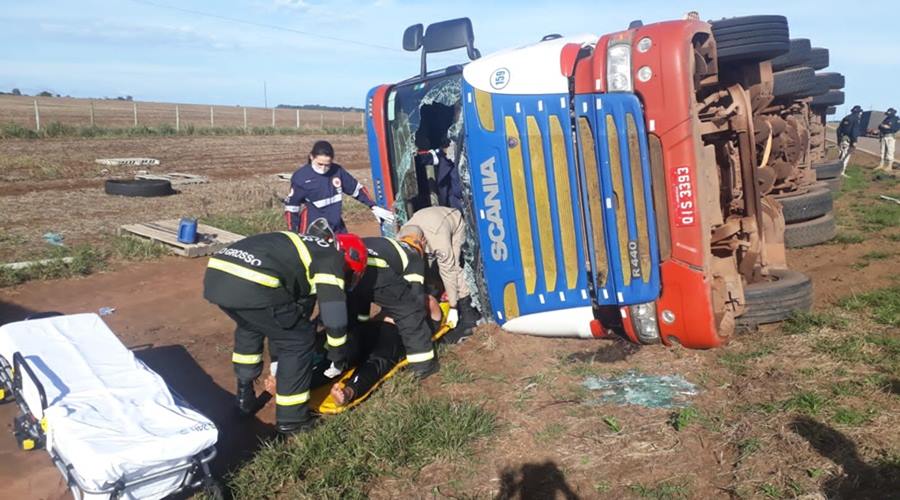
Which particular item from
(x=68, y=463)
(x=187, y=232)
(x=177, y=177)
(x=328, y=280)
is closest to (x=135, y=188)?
(x=177, y=177)

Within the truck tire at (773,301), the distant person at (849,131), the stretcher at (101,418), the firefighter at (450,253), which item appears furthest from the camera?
the distant person at (849,131)

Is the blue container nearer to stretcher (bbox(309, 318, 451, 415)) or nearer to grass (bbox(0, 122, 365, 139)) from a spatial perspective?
stretcher (bbox(309, 318, 451, 415))

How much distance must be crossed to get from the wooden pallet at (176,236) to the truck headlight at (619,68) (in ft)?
18.2

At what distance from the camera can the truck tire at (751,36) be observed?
4.79m

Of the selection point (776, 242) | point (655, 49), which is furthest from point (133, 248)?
point (776, 242)

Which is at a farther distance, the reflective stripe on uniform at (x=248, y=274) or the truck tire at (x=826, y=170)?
the truck tire at (x=826, y=170)

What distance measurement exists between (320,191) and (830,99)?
10856mm

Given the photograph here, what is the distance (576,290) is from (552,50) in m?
1.62

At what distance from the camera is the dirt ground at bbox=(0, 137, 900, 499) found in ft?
10.8

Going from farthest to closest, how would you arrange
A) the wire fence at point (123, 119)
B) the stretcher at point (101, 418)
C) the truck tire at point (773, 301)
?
the wire fence at point (123, 119)
the truck tire at point (773, 301)
the stretcher at point (101, 418)

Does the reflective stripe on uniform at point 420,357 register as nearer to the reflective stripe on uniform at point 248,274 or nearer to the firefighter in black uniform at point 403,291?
the firefighter in black uniform at point 403,291

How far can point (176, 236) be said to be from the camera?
8.38 m

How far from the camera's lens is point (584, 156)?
4.37m

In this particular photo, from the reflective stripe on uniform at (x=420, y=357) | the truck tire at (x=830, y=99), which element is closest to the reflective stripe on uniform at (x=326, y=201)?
the reflective stripe on uniform at (x=420, y=357)
